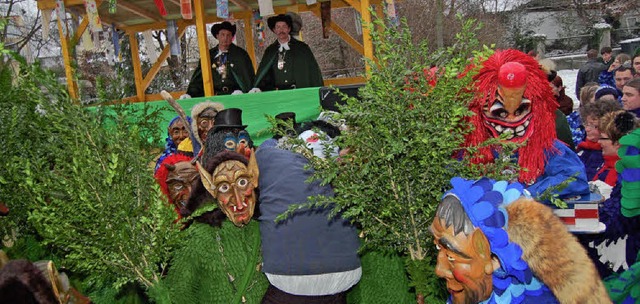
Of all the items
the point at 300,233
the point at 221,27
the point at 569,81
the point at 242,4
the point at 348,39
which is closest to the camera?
the point at 300,233

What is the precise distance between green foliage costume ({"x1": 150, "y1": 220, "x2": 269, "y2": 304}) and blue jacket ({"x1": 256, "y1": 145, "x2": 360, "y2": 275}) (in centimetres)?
11

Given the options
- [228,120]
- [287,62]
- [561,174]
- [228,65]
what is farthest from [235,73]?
[561,174]

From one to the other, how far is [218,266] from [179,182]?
3.07 feet

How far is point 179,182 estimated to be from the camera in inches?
140

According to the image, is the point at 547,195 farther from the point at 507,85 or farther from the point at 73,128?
the point at 73,128

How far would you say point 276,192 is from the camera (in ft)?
9.01

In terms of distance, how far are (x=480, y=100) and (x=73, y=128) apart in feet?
5.87

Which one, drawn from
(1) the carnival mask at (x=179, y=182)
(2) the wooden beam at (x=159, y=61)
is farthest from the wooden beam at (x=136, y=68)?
(1) the carnival mask at (x=179, y=182)

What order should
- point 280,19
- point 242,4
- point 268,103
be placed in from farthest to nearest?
point 242,4 → point 280,19 → point 268,103

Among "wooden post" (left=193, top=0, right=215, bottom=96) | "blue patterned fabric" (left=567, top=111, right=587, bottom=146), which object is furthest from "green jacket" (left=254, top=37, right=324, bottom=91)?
"blue patterned fabric" (left=567, top=111, right=587, bottom=146)

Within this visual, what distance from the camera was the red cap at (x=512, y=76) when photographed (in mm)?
2811

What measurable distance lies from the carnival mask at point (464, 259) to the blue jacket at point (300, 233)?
83 centimetres

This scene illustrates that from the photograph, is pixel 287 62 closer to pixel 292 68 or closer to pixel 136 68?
pixel 292 68

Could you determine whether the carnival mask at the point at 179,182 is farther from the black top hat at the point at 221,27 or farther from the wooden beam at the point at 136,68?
the wooden beam at the point at 136,68
